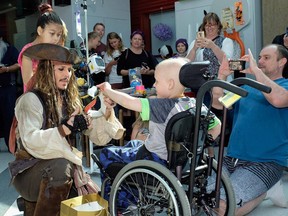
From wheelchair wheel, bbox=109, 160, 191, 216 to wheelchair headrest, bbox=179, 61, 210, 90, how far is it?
0.39 metres

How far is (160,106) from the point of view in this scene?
1.82 m

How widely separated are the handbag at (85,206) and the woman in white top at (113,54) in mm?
2700

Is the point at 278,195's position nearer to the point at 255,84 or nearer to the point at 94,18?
the point at 255,84

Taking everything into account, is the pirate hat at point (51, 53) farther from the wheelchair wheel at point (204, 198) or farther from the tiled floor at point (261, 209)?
the tiled floor at point (261, 209)

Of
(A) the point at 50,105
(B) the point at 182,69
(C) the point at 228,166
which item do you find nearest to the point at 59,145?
(A) the point at 50,105

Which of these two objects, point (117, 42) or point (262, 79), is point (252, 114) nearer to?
point (262, 79)

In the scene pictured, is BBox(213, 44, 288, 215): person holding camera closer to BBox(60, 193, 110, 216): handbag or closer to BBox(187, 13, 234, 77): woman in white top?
BBox(60, 193, 110, 216): handbag

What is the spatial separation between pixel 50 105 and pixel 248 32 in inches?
141

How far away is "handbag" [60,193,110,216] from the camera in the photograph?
68.6 inches

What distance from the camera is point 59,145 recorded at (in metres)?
1.86

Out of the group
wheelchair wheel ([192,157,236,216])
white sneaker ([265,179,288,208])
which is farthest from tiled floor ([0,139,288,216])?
wheelchair wheel ([192,157,236,216])

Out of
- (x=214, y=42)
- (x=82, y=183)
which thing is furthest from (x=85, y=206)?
(x=214, y=42)

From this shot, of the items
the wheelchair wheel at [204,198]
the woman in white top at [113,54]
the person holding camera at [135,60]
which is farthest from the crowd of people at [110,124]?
the woman in white top at [113,54]

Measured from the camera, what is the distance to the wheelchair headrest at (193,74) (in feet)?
5.76
